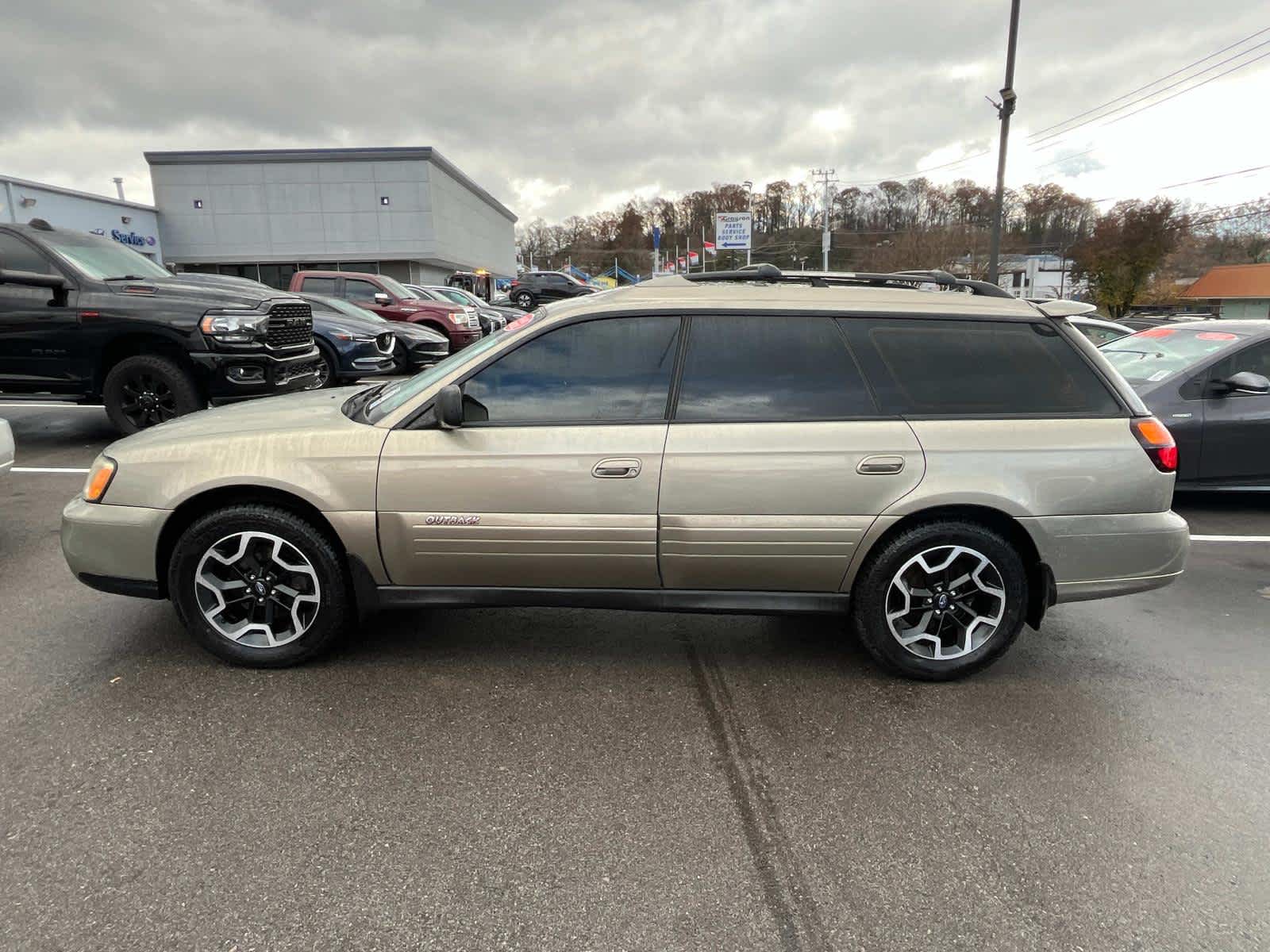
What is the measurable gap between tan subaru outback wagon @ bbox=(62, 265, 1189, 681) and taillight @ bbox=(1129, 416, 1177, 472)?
0.02m

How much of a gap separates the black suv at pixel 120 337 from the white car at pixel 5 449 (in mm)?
2214

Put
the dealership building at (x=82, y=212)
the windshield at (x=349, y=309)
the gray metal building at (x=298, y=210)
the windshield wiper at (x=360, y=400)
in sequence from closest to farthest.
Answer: the windshield wiper at (x=360, y=400)
the windshield at (x=349, y=309)
the dealership building at (x=82, y=212)
the gray metal building at (x=298, y=210)

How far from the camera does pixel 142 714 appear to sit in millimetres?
2928

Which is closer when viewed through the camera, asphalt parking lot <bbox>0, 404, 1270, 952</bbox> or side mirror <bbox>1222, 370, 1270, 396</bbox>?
asphalt parking lot <bbox>0, 404, 1270, 952</bbox>

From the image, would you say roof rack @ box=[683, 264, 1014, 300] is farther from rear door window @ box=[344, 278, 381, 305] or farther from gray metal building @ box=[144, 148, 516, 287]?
gray metal building @ box=[144, 148, 516, 287]

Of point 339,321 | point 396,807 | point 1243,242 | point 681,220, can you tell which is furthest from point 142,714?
point 681,220

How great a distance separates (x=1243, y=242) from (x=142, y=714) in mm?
66081

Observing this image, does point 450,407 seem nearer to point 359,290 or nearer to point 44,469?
point 44,469

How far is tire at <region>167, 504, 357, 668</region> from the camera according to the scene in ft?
10.3

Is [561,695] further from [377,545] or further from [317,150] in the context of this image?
[317,150]

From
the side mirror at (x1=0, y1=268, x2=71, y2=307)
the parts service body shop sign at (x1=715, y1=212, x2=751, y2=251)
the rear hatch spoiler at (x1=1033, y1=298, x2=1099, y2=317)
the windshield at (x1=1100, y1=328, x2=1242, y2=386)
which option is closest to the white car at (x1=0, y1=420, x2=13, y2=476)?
the side mirror at (x1=0, y1=268, x2=71, y2=307)

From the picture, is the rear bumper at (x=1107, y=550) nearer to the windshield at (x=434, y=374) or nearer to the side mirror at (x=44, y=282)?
the windshield at (x=434, y=374)

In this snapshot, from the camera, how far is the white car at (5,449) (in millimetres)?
4781

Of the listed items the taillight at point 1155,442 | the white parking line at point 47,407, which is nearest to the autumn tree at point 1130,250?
the taillight at point 1155,442
